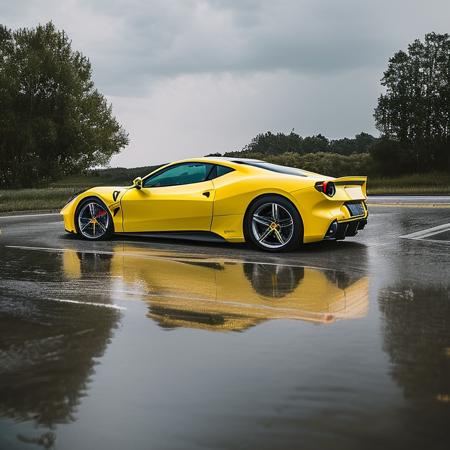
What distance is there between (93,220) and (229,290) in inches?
221

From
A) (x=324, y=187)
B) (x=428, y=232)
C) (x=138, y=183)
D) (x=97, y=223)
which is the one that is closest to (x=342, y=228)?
(x=324, y=187)

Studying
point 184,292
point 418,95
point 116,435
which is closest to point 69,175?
point 418,95

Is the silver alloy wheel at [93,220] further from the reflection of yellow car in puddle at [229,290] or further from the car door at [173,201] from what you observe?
the reflection of yellow car in puddle at [229,290]

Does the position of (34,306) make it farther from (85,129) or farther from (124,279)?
(85,129)

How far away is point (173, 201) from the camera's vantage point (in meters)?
10.9

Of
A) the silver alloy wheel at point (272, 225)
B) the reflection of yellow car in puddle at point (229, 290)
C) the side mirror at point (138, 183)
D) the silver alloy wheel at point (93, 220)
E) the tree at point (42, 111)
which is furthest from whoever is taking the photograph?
the tree at point (42, 111)

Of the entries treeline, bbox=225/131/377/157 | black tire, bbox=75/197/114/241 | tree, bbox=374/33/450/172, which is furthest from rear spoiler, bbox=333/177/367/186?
treeline, bbox=225/131/377/157

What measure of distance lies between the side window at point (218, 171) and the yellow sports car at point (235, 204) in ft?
0.05

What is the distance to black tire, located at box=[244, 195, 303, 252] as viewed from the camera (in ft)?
32.3

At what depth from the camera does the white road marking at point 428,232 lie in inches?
462

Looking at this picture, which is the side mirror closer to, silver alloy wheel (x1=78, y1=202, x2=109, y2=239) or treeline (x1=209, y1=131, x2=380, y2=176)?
silver alloy wheel (x1=78, y1=202, x2=109, y2=239)

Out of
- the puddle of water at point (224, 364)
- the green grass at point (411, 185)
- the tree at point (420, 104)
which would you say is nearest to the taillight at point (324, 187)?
the puddle of water at point (224, 364)

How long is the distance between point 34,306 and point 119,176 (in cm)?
6219

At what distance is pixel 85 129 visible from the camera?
47.4m
